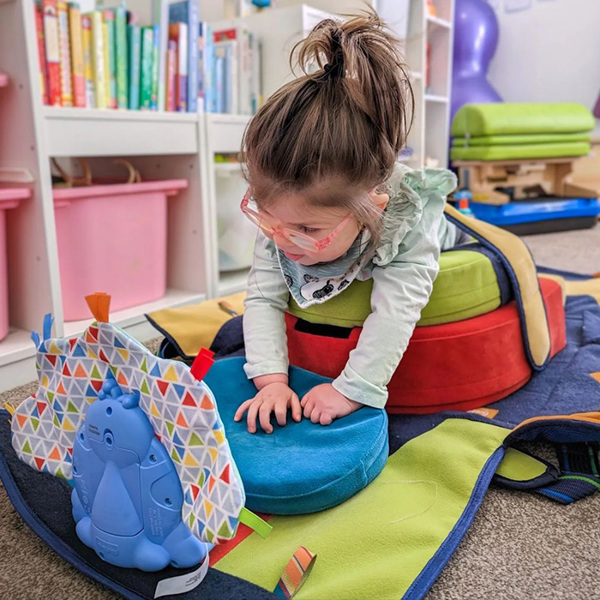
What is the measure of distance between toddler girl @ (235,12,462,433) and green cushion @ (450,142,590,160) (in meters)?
1.85

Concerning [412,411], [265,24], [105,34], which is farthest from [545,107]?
[412,411]

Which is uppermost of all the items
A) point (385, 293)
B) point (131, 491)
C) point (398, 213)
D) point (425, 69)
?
point (425, 69)

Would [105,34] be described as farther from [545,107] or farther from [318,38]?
[545,107]

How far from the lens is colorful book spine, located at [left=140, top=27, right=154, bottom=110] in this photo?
153cm

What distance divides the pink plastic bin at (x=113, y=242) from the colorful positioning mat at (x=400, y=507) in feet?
1.61

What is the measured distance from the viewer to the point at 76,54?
1362 mm

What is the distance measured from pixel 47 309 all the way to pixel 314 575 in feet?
2.80

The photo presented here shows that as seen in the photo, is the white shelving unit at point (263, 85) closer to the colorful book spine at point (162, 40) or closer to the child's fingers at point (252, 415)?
the colorful book spine at point (162, 40)

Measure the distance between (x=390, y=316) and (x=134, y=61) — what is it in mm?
1033

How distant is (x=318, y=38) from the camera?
78 cm

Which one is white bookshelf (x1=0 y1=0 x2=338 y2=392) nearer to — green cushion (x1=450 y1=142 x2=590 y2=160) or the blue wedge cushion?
Result: the blue wedge cushion

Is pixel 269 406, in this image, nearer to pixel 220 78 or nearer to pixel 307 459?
pixel 307 459

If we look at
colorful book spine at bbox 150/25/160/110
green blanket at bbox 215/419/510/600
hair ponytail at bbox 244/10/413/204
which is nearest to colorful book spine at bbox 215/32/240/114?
colorful book spine at bbox 150/25/160/110

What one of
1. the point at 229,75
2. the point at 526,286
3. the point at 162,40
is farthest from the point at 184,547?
the point at 229,75
